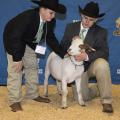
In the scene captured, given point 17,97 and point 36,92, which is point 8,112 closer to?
point 17,97

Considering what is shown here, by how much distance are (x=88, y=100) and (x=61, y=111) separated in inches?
20.4

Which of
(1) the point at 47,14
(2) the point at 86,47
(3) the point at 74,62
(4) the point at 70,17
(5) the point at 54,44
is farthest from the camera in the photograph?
(4) the point at 70,17

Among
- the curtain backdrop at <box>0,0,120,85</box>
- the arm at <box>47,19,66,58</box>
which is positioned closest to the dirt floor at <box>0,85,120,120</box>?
the arm at <box>47,19,66,58</box>

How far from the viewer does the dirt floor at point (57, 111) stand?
3.78m

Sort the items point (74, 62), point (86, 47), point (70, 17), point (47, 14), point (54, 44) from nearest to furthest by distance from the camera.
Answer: point (47, 14)
point (86, 47)
point (74, 62)
point (54, 44)
point (70, 17)

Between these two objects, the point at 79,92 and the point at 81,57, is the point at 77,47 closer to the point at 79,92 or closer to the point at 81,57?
the point at 81,57

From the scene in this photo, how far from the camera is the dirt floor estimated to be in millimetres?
3777

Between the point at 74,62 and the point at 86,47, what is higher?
the point at 86,47

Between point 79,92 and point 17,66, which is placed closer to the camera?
point 17,66

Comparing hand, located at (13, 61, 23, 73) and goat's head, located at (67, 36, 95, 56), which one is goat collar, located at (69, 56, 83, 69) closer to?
goat's head, located at (67, 36, 95, 56)

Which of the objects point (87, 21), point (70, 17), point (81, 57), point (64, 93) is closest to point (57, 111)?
point (64, 93)

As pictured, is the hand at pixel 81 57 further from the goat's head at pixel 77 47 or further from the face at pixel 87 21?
the face at pixel 87 21

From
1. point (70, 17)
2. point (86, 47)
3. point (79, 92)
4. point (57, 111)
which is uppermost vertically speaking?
point (70, 17)

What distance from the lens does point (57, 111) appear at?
3.94 metres
